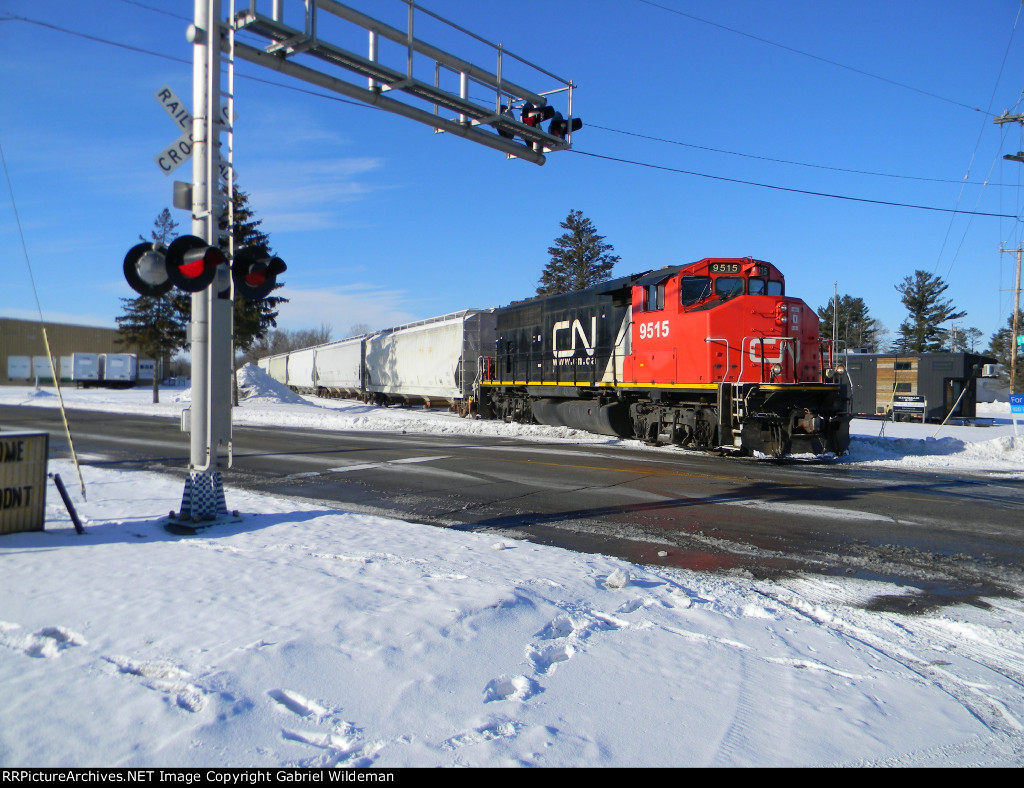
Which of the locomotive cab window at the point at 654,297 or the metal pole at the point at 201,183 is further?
the locomotive cab window at the point at 654,297

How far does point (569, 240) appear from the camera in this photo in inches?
2146

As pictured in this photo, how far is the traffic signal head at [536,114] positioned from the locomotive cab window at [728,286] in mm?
5665

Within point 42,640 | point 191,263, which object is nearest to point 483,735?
point 42,640

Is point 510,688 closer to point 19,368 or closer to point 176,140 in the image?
point 176,140

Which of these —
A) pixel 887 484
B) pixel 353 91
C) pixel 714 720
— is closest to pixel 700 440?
pixel 887 484

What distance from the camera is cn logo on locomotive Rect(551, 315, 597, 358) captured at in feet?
59.5

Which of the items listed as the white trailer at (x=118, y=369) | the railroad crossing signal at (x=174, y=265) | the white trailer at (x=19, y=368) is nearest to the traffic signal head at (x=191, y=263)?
the railroad crossing signal at (x=174, y=265)

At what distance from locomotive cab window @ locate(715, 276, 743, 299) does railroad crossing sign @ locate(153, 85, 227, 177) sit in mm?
10628

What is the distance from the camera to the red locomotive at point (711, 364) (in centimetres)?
1342

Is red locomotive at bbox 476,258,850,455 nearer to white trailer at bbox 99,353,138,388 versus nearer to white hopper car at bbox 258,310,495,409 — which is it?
white hopper car at bbox 258,310,495,409

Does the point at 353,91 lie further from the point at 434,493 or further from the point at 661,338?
the point at 661,338

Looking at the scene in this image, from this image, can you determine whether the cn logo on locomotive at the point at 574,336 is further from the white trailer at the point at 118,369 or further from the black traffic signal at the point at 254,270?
the white trailer at the point at 118,369

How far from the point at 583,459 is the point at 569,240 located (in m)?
43.4

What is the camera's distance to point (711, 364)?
1384 cm
